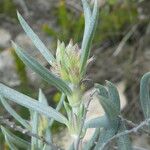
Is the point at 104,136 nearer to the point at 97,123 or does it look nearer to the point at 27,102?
the point at 97,123

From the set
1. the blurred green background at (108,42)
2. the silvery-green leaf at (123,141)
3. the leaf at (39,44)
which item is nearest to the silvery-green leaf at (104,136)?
the silvery-green leaf at (123,141)

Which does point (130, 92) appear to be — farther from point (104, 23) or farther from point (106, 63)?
point (104, 23)

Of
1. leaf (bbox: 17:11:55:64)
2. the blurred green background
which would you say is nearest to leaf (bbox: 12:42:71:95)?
leaf (bbox: 17:11:55:64)

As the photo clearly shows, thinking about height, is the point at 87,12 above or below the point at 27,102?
above

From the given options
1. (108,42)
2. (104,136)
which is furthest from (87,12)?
(108,42)

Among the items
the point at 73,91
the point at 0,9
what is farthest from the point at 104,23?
the point at 73,91

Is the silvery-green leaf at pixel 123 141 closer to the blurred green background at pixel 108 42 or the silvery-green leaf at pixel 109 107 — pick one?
the silvery-green leaf at pixel 109 107
